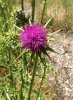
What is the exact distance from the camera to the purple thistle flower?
6.70 ft

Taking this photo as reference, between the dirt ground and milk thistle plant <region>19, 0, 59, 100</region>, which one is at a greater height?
milk thistle plant <region>19, 0, 59, 100</region>

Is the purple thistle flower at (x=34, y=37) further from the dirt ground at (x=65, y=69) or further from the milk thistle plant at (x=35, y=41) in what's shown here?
the dirt ground at (x=65, y=69)

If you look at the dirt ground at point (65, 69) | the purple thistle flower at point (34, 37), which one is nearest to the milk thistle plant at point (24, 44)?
the purple thistle flower at point (34, 37)

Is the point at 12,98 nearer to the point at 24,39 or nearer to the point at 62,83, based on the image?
the point at 24,39

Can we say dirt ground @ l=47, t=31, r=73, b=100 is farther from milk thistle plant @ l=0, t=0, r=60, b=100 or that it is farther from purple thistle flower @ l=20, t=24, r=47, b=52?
purple thistle flower @ l=20, t=24, r=47, b=52

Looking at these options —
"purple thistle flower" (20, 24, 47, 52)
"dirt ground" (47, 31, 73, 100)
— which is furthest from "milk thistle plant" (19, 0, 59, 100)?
"dirt ground" (47, 31, 73, 100)

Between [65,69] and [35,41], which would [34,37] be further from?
[65,69]

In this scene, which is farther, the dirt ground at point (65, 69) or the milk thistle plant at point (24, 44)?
the dirt ground at point (65, 69)

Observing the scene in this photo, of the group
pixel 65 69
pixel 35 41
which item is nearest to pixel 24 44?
pixel 35 41

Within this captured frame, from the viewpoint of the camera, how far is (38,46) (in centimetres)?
204

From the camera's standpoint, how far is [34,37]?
2.10 metres

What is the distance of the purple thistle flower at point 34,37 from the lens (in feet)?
6.70

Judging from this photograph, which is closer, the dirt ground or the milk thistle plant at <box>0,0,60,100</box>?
the milk thistle plant at <box>0,0,60,100</box>

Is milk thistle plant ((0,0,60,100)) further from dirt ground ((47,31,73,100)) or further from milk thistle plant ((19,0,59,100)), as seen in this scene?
dirt ground ((47,31,73,100))
